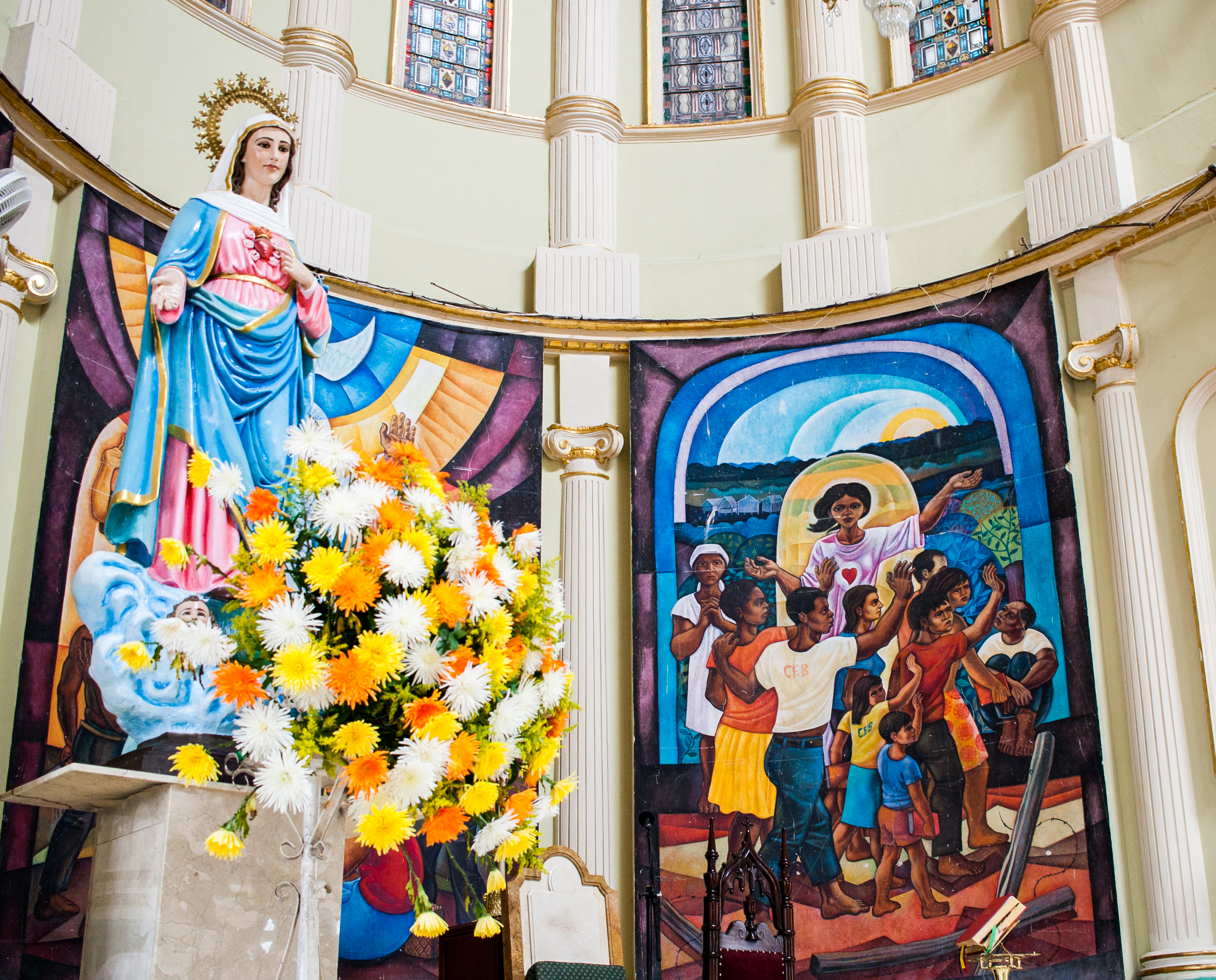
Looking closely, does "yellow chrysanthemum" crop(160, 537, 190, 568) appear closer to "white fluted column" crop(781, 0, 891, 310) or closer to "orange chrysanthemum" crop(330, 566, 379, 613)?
"orange chrysanthemum" crop(330, 566, 379, 613)

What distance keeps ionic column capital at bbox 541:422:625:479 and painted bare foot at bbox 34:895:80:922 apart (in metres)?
4.46

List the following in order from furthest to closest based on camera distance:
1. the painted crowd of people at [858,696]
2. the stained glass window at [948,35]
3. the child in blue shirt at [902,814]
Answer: the stained glass window at [948,35] < the painted crowd of people at [858,696] < the child in blue shirt at [902,814]

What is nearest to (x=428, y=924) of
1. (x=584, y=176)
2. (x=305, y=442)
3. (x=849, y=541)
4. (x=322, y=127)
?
(x=305, y=442)

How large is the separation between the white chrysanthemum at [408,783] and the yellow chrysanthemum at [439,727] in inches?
2.8

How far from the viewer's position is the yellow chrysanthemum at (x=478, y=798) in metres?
3.36

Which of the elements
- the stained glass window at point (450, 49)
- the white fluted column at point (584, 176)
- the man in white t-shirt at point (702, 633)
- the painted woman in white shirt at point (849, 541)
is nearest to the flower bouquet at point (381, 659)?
the man in white t-shirt at point (702, 633)

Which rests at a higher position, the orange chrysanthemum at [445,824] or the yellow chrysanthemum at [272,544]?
the yellow chrysanthemum at [272,544]

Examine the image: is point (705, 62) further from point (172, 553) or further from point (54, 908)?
point (172, 553)

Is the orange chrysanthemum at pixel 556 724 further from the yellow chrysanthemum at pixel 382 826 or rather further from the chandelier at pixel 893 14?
the chandelier at pixel 893 14

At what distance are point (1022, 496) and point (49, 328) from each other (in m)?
6.20

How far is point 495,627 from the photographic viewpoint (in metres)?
3.54

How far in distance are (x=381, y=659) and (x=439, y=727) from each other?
0.22 metres

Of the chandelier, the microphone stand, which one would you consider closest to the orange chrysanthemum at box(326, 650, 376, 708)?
the microphone stand

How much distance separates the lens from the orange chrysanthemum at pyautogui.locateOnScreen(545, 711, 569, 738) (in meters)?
3.87
